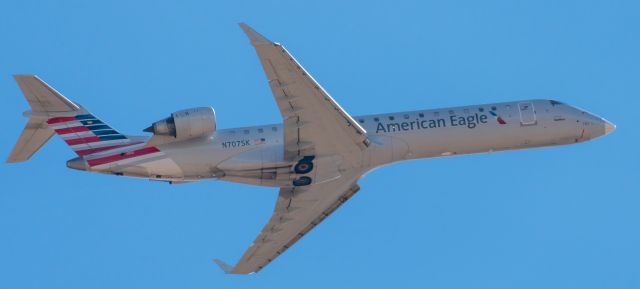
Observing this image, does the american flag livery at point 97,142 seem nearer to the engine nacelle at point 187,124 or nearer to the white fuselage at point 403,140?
the white fuselage at point 403,140

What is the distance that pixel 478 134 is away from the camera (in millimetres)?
50156

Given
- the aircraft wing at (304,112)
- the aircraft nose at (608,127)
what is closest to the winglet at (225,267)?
the aircraft wing at (304,112)

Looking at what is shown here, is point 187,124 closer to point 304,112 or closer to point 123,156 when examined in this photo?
point 123,156

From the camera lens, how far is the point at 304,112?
46219 millimetres

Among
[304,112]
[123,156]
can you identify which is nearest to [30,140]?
[123,156]

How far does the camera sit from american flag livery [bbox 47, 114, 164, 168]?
154ft

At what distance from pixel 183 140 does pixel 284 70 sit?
18.8ft

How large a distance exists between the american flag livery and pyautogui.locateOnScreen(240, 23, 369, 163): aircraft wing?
17.8 ft

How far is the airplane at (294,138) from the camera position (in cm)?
4625

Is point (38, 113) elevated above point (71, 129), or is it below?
above

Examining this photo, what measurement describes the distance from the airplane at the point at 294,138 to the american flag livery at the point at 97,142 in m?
0.04

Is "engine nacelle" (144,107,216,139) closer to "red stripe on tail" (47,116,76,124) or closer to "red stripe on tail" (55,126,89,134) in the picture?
"red stripe on tail" (55,126,89,134)

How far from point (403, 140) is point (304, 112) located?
501 centimetres

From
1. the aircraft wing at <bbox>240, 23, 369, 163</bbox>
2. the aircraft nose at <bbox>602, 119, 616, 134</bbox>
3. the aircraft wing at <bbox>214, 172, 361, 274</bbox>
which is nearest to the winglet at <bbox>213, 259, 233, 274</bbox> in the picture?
the aircraft wing at <bbox>214, 172, 361, 274</bbox>
